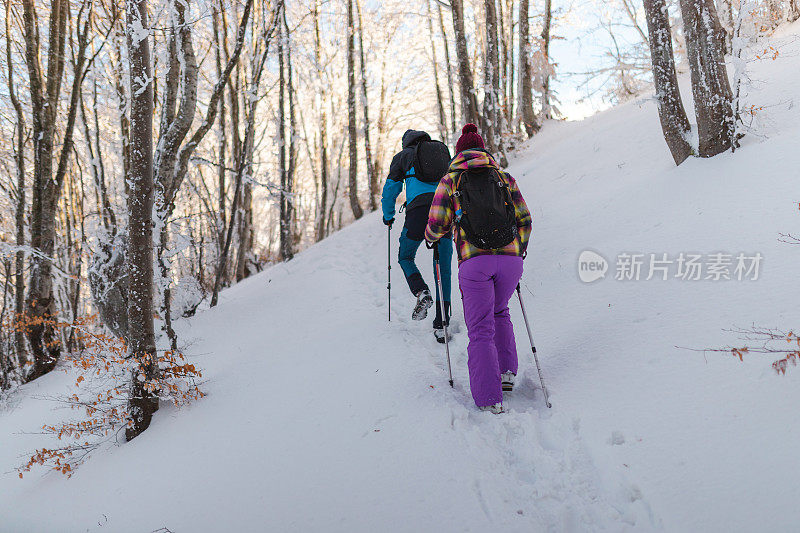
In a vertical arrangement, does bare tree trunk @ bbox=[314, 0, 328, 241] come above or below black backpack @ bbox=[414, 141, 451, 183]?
above

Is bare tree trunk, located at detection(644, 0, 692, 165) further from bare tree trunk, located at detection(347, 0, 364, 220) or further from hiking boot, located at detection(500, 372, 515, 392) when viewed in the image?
bare tree trunk, located at detection(347, 0, 364, 220)

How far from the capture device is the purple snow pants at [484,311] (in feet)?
10.4

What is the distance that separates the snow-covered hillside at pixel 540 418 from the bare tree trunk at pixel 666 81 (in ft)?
1.31

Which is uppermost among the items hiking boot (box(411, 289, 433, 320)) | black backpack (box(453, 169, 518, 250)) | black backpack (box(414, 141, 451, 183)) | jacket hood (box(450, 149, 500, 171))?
black backpack (box(414, 141, 451, 183))

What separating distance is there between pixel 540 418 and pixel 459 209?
5.31ft

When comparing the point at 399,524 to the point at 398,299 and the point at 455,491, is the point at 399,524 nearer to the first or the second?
the point at 455,491

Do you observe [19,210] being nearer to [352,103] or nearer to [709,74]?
[352,103]

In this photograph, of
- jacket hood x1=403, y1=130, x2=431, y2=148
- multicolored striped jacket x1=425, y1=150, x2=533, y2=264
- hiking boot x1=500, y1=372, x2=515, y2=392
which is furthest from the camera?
jacket hood x1=403, y1=130, x2=431, y2=148

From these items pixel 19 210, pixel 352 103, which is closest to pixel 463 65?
pixel 352 103

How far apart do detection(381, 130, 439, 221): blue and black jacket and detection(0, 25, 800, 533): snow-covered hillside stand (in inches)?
56.9

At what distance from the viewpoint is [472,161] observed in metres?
3.18

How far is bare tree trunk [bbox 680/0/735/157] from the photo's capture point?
15.4ft

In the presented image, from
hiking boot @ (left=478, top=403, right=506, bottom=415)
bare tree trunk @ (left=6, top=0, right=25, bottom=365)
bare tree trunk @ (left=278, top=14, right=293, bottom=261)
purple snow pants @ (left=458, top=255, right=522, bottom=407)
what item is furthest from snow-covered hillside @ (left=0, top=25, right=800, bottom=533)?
bare tree trunk @ (left=278, top=14, right=293, bottom=261)

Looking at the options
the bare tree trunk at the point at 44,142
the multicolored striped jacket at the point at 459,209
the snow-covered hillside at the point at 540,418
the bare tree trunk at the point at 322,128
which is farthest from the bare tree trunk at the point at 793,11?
the bare tree trunk at the point at 44,142
